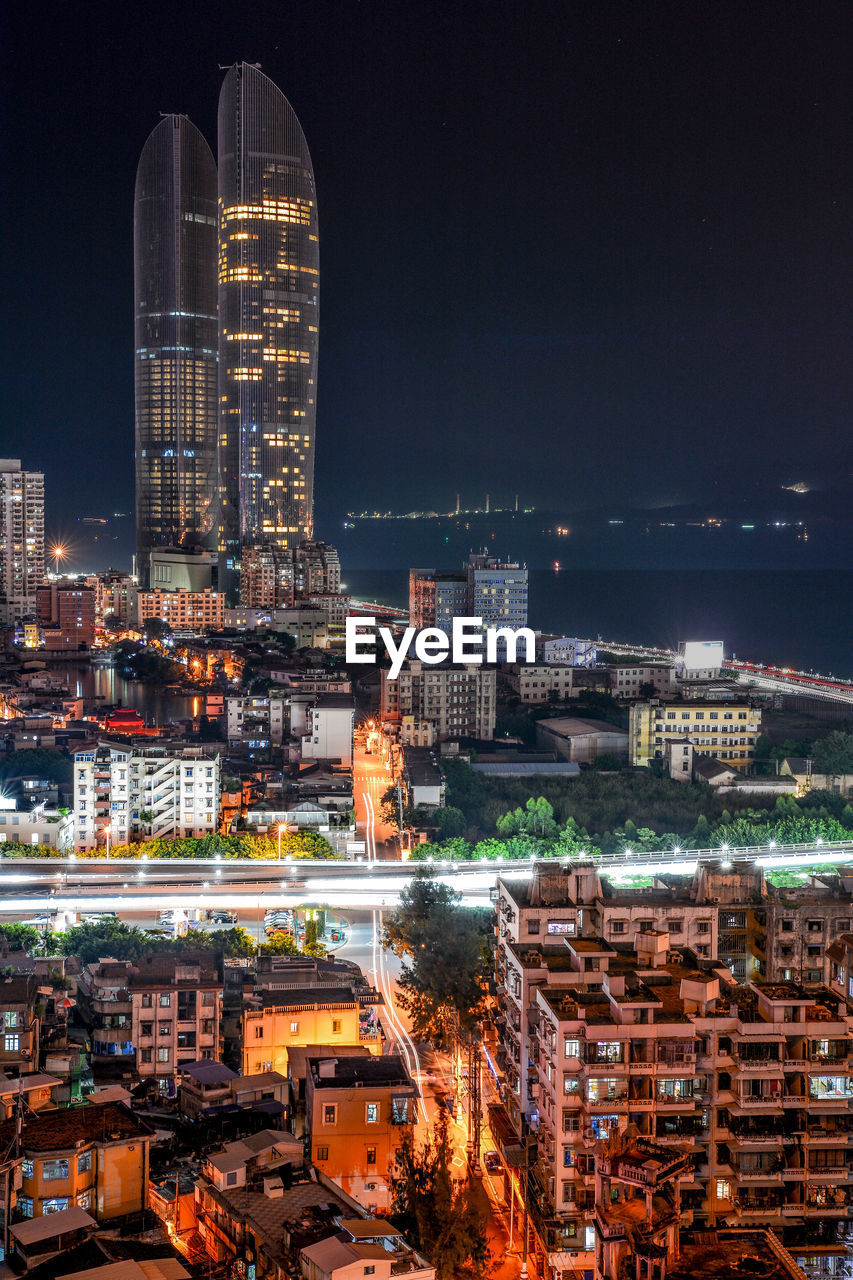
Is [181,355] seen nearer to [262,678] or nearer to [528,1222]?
[262,678]

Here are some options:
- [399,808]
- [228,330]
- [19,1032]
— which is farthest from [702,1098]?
[228,330]

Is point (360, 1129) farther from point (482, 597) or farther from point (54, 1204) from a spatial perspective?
point (482, 597)

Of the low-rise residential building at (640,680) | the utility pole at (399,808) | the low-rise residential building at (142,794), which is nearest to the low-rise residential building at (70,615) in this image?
the low-rise residential building at (640,680)

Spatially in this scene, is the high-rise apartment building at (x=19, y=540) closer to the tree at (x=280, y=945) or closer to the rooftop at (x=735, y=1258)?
the tree at (x=280, y=945)

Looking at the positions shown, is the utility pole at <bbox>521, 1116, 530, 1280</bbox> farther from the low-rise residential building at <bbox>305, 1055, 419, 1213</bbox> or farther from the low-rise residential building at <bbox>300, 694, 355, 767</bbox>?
the low-rise residential building at <bbox>300, 694, 355, 767</bbox>

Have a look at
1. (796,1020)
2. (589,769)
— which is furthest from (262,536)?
(796,1020)

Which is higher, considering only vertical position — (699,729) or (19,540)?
(19,540)
